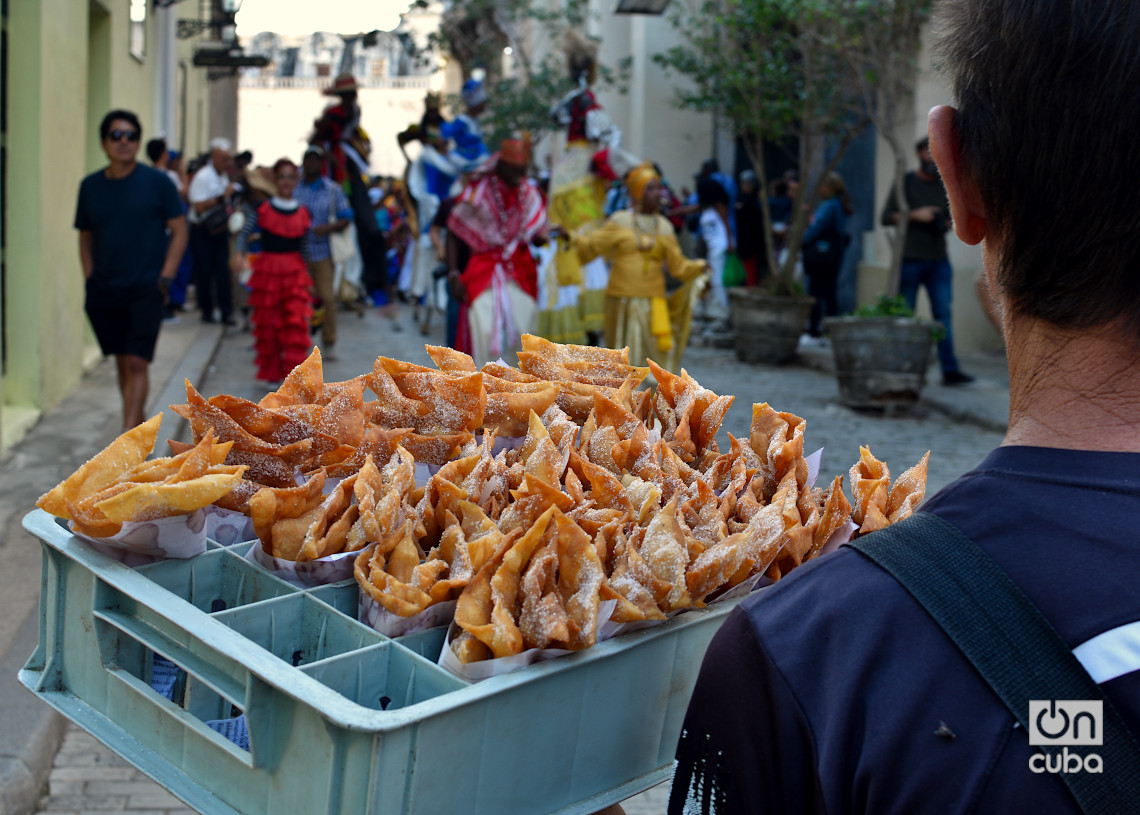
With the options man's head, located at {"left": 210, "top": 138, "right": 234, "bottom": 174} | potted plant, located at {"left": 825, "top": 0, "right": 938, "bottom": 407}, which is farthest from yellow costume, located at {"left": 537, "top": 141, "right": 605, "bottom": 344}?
man's head, located at {"left": 210, "top": 138, "right": 234, "bottom": 174}

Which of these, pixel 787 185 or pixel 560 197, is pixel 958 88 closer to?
pixel 560 197

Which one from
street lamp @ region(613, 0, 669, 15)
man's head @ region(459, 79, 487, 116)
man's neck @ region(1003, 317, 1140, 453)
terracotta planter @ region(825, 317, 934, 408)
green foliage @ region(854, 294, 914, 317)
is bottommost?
terracotta planter @ region(825, 317, 934, 408)

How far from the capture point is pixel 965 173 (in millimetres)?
1029

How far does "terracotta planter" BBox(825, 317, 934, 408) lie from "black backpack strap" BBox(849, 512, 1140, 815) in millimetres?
8373

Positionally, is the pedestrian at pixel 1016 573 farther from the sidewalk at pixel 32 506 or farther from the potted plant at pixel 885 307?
the potted plant at pixel 885 307

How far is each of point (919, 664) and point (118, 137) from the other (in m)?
6.64

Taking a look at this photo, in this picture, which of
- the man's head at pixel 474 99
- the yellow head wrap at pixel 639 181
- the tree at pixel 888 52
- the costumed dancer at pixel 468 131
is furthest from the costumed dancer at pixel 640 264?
the man's head at pixel 474 99

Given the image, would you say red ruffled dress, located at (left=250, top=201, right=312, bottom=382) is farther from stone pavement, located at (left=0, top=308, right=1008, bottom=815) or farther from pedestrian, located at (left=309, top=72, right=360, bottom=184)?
pedestrian, located at (left=309, top=72, right=360, bottom=184)

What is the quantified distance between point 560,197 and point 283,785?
10.3 m

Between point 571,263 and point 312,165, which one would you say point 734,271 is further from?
point 312,165

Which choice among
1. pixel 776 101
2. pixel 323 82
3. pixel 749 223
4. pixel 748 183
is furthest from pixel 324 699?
pixel 323 82

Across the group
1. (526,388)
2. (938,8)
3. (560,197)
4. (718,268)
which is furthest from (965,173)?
(718,268)

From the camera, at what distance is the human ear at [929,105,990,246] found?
103 centimetres

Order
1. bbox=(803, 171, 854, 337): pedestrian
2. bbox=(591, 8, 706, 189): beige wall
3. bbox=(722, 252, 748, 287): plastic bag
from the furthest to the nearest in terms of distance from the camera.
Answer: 1. bbox=(591, 8, 706, 189): beige wall
2. bbox=(722, 252, 748, 287): plastic bag
3. bbox=(803, 171, 854, 337): pedestrian
